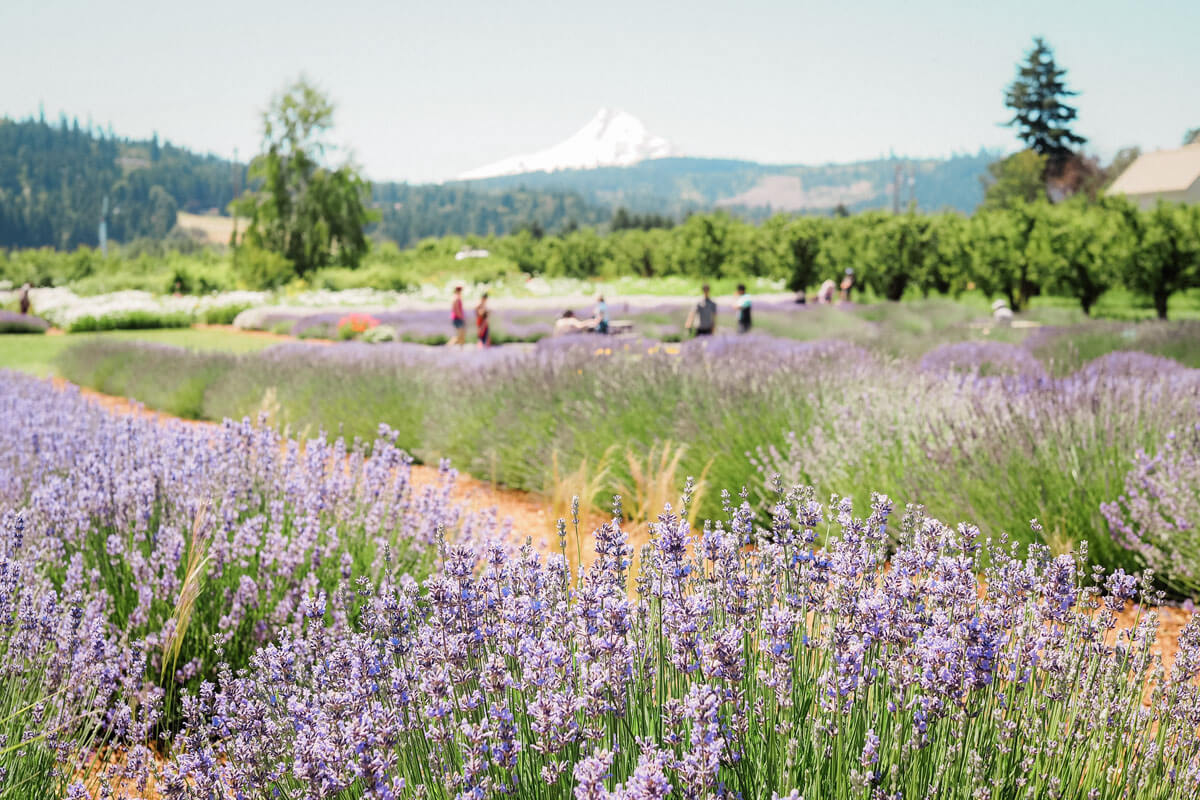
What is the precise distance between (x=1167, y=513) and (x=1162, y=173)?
6275cm

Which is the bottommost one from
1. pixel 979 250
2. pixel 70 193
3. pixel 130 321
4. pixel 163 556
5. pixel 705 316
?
pixel 130 321

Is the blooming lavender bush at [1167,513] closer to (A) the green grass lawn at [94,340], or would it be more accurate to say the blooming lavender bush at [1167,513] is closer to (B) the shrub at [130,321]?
(A) the green grass lawn at [94,340]

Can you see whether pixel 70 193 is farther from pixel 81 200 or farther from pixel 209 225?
pixel 209 225

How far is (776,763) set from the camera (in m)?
1.71

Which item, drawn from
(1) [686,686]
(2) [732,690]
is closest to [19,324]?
(1) [686,686]

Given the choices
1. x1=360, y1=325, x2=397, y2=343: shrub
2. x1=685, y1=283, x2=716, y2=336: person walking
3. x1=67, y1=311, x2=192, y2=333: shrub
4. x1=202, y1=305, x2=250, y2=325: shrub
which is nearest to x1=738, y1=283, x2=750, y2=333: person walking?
x1=685, y1=283, x2=716, y2=336: person walking

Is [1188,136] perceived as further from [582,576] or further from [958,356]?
[582,576]

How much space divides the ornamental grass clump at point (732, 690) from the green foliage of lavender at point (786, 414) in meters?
2.13

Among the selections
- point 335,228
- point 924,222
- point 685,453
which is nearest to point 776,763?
point 685,453

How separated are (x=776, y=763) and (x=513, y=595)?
2.37 feet

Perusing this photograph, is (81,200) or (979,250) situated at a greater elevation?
(81,200)

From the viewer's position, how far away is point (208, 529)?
346 centimetres

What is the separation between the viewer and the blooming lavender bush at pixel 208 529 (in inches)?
130

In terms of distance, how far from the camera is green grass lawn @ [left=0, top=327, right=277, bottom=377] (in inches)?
682
